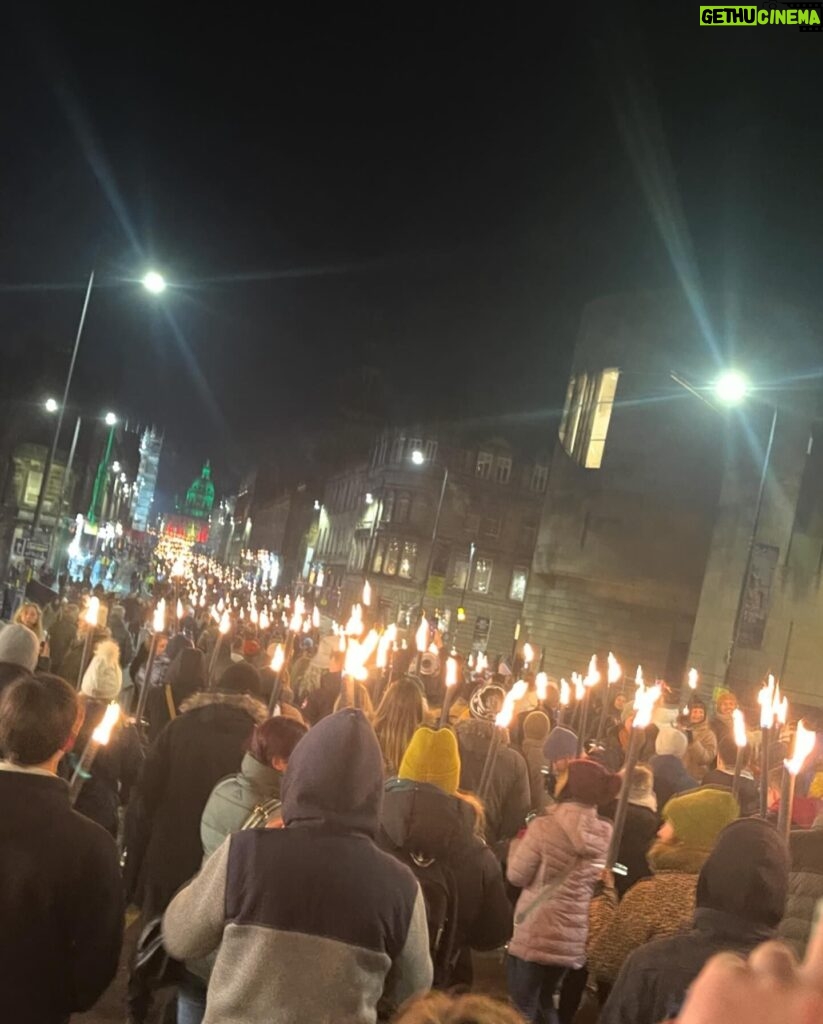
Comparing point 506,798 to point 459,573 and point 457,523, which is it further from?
point 457,523

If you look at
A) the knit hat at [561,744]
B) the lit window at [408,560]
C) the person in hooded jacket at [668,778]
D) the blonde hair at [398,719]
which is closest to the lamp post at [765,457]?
the knit hat at [561,744]

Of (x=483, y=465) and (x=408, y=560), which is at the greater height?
(x=483, y=465)

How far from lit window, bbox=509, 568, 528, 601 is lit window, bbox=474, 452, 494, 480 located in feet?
26.2

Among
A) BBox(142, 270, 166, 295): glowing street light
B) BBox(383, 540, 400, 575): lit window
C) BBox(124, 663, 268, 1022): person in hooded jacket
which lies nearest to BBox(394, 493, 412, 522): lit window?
BBox(383, 540, 400, 575): lit window

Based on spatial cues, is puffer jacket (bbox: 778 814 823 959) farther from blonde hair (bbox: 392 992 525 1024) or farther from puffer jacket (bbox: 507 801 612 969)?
blonde hair (bbox: 392 992 525 1024)

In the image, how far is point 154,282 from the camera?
21.0 metres

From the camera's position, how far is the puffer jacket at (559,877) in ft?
18.1

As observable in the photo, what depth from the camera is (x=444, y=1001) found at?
7.39 ft

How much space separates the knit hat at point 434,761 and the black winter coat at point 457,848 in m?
0.14

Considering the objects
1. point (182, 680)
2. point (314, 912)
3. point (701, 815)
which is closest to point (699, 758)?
point (701, 815)

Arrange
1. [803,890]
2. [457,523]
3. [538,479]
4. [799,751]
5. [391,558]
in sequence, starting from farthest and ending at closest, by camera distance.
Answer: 1. [538,479]
2. [391,558]
3. [457,523]
4. [799,751]
5. [803,890]

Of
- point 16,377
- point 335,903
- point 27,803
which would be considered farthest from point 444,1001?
point 16,377

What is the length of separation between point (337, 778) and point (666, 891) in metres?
2.26

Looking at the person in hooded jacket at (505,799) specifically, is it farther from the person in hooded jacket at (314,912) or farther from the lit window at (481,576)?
the lit window at (481,576)
